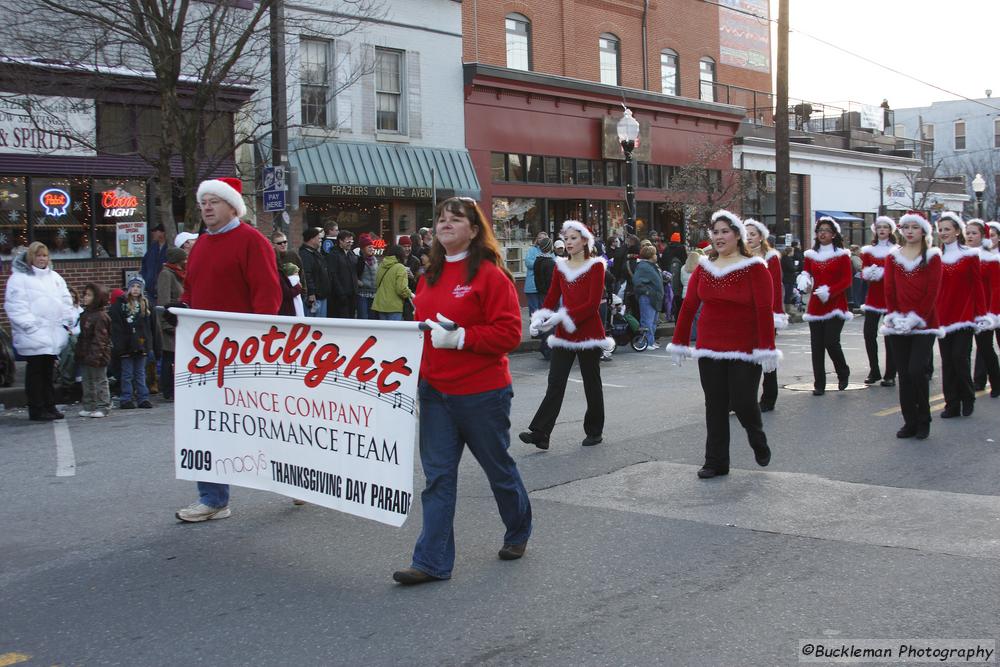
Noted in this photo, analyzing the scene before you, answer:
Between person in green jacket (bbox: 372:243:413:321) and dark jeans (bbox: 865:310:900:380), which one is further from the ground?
person in green jacket (bbox: 372:243:413:321)

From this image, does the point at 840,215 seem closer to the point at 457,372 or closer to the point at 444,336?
the point at 457,372

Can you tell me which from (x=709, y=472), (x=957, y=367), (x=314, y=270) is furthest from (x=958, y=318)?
(x=314, y=270)

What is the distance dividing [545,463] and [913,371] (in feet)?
10.6

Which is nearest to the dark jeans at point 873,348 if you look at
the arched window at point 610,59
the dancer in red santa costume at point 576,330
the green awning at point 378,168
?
the dancer in red santa costume at point 576,330

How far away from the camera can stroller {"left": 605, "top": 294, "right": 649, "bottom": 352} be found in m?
17.5

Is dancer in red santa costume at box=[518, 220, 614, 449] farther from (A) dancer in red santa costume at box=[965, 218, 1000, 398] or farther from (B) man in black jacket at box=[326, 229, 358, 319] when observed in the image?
(B) man in black jacket at box=[326, 229, 358, 319]

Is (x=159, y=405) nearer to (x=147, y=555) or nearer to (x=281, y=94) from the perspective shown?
(x=281, y=94)

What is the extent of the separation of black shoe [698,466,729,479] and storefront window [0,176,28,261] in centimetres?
1342

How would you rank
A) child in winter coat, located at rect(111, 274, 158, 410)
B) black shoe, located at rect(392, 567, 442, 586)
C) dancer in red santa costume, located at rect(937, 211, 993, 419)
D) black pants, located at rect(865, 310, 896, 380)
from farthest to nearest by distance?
black pants, located at rect(865, 310, 896, 380)
child in winter coat, located at rect(111, 274, 158, 410)
dancer in red santa costume, located at rect(937, 211, 993, 419)
black shoe, located at rect(392, 567, 442, 586)

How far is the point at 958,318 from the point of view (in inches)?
384

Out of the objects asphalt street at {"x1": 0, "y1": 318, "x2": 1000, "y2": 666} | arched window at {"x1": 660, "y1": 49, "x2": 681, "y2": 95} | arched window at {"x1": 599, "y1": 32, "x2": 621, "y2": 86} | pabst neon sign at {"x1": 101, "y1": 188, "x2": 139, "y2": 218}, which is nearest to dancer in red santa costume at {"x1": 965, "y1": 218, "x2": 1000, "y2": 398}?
asphalt street at {"x1": 0, "y1": 318, "x2": 1000, "y2": 666}

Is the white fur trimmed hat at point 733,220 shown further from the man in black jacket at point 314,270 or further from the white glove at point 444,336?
the man in black jacket at point 314,270

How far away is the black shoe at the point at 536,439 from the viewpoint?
28.3 feet

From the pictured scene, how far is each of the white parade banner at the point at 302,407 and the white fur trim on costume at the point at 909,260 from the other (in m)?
5.84
